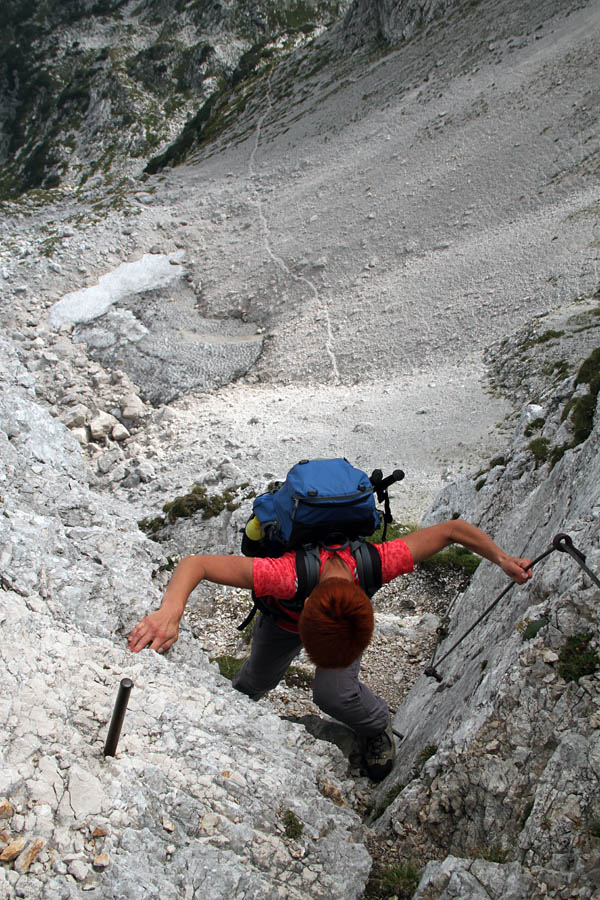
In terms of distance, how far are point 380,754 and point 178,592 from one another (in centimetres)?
296

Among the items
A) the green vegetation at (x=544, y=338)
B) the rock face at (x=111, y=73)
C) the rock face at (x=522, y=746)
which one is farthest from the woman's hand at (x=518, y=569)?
the rock face at (x=111, y=73)

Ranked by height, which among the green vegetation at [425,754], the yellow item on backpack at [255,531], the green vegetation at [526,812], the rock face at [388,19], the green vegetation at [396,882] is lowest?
the green vegetation at [425,754]

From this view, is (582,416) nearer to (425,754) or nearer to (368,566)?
(368,566)

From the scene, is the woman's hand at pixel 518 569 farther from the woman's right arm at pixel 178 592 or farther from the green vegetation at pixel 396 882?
the green vegetation at pixel 396 882

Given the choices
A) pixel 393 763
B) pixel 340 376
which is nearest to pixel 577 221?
pixel 340 376

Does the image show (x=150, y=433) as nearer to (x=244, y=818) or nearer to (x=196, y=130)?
(x=244, y=818)

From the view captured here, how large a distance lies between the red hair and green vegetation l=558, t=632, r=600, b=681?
4.76 feet

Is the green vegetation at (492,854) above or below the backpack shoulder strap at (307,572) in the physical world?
below

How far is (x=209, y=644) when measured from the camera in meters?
10.5

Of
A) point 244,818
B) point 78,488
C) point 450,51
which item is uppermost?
point 450,51

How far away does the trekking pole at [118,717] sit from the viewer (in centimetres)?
432

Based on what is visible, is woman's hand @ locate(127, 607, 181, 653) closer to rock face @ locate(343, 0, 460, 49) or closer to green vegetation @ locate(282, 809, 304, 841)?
green vegetation @ locate(282, 809, 304, 841)

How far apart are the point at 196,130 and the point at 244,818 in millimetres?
61225

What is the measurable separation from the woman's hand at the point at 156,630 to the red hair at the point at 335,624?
3.59ft
